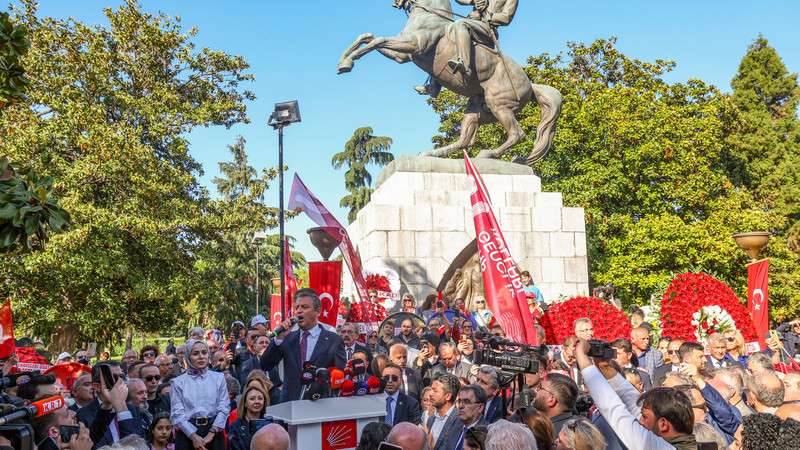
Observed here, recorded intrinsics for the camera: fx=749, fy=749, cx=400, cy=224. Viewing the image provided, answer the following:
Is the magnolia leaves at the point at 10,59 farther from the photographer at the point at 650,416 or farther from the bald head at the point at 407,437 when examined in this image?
the photographer at the point at 650,416

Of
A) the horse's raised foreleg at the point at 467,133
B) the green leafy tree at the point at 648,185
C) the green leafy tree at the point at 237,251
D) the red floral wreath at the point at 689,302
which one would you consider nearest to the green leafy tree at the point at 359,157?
the green leafy tree at the point at 237,251

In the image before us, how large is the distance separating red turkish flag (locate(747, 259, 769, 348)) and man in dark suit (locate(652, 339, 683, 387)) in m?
2.46

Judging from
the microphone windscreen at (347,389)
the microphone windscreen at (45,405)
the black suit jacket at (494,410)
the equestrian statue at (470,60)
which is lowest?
the black suit jacket at (494,410)

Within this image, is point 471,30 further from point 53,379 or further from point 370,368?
point 53,379

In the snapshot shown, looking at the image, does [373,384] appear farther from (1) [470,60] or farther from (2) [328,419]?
(1) [470,60]

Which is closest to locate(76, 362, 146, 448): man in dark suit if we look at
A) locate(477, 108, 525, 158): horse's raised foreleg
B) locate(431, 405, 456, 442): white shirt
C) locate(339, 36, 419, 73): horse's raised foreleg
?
locate(431, 405, 456, 442): white shirt

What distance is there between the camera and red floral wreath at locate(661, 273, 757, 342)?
10008 mm

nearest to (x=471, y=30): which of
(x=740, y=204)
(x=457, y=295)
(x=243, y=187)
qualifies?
(x=457, y=295)

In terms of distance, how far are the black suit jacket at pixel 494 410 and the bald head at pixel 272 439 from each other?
92.3 inches

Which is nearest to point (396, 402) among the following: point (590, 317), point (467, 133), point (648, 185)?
point (590, 317)

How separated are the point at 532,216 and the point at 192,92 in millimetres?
14274

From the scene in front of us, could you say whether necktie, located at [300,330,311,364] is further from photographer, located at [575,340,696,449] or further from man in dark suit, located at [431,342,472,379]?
photographer, located at [575,340,696,449]

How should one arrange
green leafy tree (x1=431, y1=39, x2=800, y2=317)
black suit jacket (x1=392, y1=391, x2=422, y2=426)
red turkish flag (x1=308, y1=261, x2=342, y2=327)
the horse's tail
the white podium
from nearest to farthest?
1. the white podium
2. black suit jacket (x1=392, y1=391, x2=422, y2=426)
3. red turkish flag (x1=308, y1=261, x2=342, y2=327)
4. the horse's tail
5. green leafy tree (x1=431, y1=39, x2=800, y2=317)

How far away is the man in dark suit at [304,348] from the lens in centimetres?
592
